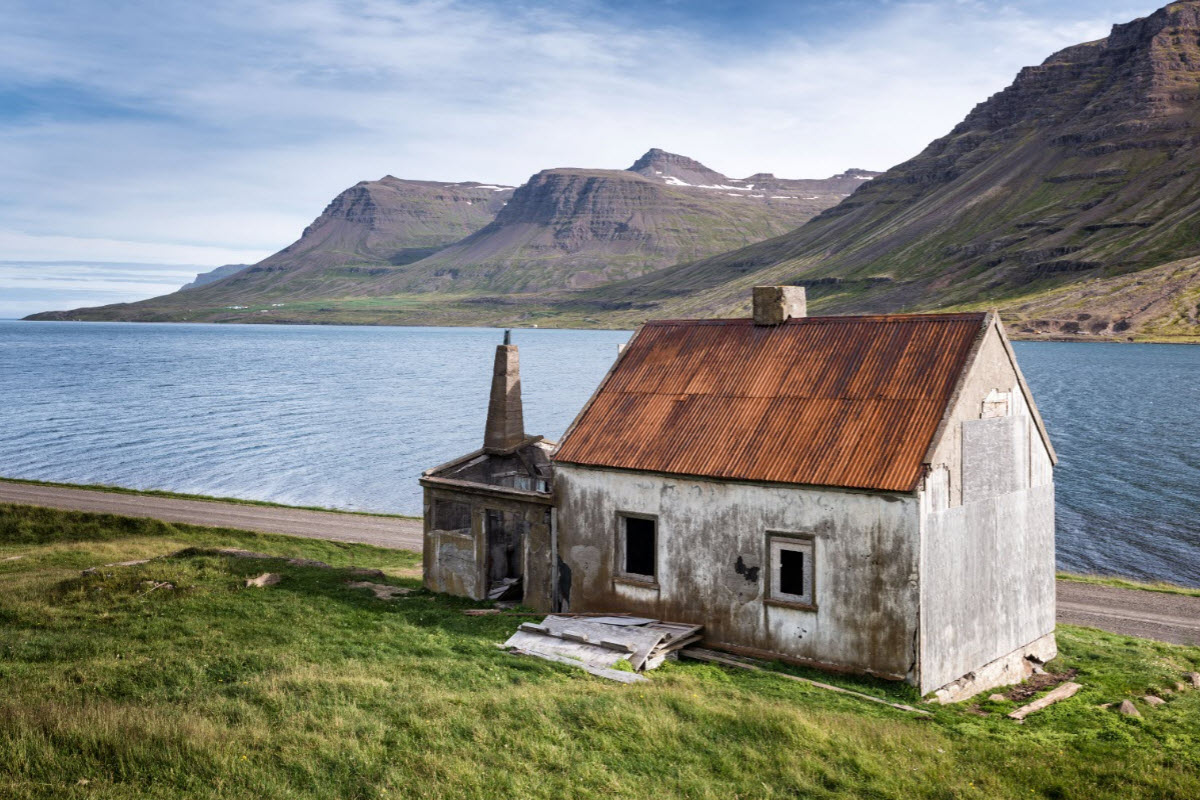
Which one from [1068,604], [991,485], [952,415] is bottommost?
[1068,604]

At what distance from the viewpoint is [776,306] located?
964 inches

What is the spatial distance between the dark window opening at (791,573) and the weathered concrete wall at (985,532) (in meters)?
2.77

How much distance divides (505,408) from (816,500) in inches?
458

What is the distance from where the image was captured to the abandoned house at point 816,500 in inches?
750

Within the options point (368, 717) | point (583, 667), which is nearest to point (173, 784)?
point (368, 717)

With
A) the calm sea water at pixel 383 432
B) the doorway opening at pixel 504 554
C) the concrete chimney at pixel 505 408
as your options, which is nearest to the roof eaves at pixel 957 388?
the doorway opening at pixel 504 554

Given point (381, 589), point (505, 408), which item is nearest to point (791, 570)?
point (505, 408)

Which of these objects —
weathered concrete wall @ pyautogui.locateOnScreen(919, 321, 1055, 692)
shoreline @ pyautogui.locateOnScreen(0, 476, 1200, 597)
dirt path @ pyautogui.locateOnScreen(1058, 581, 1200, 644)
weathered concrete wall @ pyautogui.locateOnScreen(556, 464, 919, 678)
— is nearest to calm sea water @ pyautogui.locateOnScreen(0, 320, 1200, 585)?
shoreline @ pyautogui.locateOnScreen(0, 476, 1200, 597)

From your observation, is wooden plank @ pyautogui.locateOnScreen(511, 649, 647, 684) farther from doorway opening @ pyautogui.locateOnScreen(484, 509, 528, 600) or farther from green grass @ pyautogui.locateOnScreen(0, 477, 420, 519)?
green grass @ pyautogui.locateOnScreen(0, 477, 420, 519)

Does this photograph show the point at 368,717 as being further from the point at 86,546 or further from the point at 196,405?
the point at 196,405

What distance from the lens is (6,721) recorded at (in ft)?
43.3

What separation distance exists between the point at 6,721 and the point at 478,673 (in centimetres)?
813

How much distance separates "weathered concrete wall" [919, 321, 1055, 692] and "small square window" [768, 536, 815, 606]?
2.46 metres

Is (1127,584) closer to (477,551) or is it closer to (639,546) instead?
(639,546)
